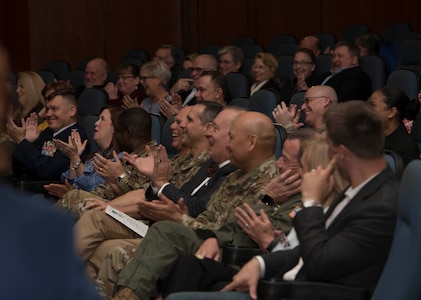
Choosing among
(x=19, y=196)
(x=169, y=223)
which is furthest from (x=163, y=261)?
(x=19, y=196)

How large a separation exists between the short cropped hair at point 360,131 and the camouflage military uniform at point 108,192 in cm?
238

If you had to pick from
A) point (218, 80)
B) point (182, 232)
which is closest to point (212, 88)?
point (218, 80)

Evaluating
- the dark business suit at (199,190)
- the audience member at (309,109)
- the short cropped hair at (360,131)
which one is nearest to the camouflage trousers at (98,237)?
the dark business suit at (199,190)

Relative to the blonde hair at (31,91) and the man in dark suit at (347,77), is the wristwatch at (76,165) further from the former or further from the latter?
the man in dark suit at (347,77)

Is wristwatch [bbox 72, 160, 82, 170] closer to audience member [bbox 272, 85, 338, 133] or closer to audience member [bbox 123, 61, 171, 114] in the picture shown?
audience member [bbox 272, 85, 338, 133]

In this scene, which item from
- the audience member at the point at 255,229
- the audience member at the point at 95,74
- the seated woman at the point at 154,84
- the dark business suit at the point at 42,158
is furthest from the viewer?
the audience member at the point at 95,74

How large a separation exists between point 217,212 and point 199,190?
514 mm

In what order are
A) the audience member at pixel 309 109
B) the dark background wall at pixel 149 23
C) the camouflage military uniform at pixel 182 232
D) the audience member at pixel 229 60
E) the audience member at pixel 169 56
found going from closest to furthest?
the camouflage military uniform at pixel 182 232
the audience member at pixel 309 109
the audience member at pixel 229 60
the audience member at pixel 169 56
the dark background wall at pixel 149 23

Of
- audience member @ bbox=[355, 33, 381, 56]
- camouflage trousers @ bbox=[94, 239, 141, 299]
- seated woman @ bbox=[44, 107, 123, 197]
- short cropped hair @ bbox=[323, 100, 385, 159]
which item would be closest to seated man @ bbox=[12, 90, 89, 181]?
seated woman @ bbox=[44, 107, 123, 197]

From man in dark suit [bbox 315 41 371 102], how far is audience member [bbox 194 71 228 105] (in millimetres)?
883

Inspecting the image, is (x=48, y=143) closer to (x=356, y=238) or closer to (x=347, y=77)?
(x=347, y=77)

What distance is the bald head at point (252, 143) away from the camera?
3.95 metres

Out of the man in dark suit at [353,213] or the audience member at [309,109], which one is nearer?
the man in dark suit at [353,213]

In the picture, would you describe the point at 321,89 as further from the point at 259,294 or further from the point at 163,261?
the point at 259,294
